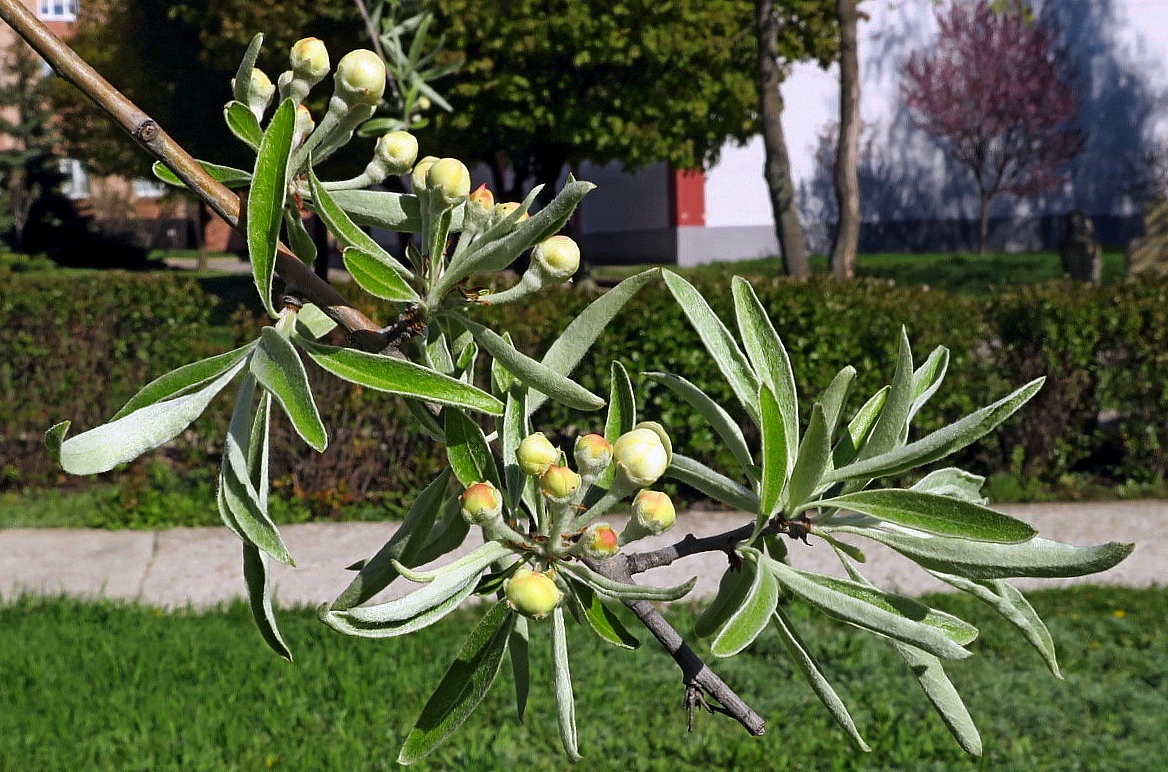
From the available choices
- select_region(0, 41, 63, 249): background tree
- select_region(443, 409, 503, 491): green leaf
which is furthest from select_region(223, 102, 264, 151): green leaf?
select_region(0, 41, 63, 249): background tree

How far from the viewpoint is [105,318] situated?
705 cm

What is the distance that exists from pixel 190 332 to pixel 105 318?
0.49 m

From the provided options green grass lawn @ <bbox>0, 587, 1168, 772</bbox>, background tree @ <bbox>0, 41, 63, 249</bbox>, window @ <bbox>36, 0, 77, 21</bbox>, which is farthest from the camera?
window @ <bbox>36, 0, 77, 21</bbox>

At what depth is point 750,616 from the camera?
0.75 m

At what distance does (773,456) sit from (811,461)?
26 millimetres

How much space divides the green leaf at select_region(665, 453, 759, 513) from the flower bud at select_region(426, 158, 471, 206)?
244 millimetres

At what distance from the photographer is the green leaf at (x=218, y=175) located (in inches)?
33.8

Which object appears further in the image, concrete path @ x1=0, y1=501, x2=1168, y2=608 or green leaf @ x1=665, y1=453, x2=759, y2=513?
concrete path @ x1=0, y1=501, x2=1168, y2=608

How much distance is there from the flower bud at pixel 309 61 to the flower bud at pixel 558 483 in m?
0.38

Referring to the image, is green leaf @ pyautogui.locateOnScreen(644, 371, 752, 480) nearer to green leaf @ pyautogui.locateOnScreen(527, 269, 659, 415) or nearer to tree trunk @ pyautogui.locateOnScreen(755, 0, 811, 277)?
green leaf @ pyautogui.locateOnScreen(527, 269, 659, 415)

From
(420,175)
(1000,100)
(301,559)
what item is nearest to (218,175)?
(420,175)

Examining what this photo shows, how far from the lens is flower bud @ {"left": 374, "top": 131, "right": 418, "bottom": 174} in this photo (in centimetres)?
87

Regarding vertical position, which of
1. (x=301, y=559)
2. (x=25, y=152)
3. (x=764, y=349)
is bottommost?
(x=301, y=559)

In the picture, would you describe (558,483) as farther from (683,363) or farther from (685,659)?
(683,363)
